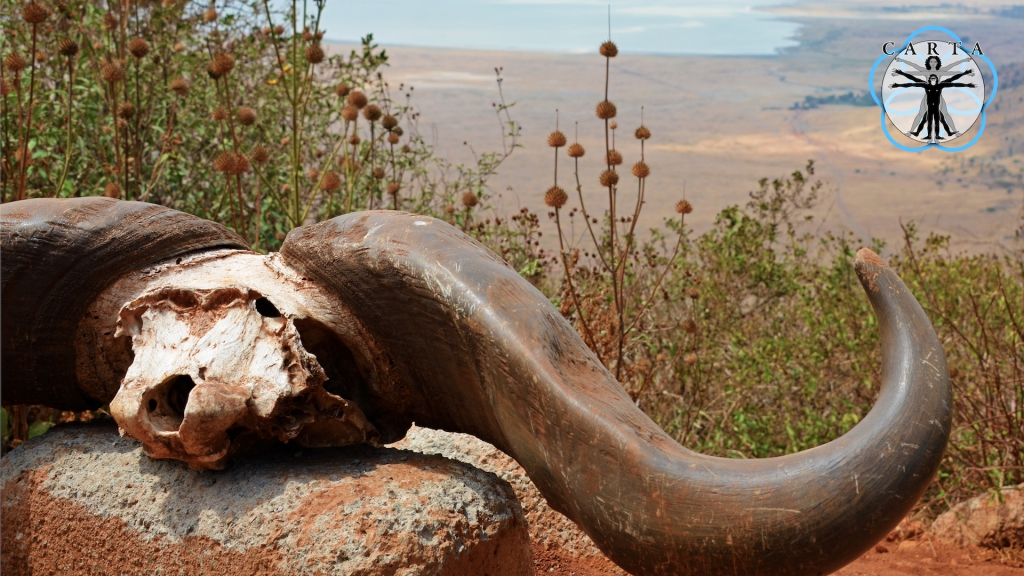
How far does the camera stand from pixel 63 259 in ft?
9.14

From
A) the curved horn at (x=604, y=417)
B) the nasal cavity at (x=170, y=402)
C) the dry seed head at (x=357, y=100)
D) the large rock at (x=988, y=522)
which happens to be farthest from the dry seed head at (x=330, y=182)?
the large rock at (x=988, y=522)

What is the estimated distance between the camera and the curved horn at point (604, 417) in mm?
1870

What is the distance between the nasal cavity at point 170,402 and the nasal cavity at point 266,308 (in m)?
0.26

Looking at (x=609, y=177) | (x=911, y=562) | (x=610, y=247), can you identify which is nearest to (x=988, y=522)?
(x=911, y=562)

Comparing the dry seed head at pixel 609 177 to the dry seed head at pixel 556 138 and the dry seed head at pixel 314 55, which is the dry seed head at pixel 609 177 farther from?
the dry seed head at pixel 314 55

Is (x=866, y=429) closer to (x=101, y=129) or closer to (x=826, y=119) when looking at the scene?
(x=101, y=129)

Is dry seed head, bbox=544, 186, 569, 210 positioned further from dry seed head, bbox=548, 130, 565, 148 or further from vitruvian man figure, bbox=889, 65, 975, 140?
vitruvian man figure, bbox=889, 65, 975, 140

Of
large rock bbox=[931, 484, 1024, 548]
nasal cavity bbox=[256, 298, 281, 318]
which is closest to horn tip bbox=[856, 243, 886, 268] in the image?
nasal cavity bbox=[256, 298, 281, 318]

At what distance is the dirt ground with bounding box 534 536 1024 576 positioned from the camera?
10.8ft

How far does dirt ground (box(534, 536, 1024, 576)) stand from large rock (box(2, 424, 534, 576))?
2.28ft

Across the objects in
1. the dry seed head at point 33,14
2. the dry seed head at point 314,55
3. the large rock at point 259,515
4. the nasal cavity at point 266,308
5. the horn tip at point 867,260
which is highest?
the dry seed head at point 33,14

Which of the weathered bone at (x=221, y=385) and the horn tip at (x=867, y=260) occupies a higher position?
the horn tip at (x=867, y=260)

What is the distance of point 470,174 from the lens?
636 centimetres

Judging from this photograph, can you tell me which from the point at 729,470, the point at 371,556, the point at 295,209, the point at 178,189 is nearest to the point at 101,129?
the point at 178,189
